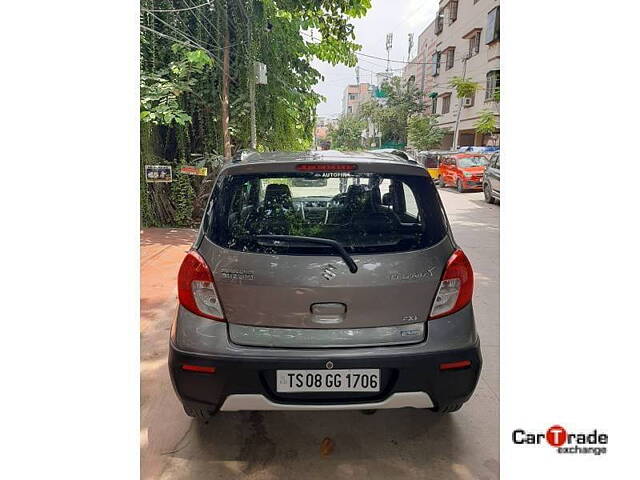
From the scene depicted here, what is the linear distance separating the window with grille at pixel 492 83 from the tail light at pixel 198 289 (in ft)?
70.6

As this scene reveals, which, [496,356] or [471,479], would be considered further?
[496,356]

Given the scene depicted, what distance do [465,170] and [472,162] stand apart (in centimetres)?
57

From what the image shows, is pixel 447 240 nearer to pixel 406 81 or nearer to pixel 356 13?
pixel 356 13

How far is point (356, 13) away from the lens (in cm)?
438

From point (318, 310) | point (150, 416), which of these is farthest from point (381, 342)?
point (150, 416)

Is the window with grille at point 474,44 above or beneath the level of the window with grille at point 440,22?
beneath

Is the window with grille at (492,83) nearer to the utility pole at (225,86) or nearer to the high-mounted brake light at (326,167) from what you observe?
the utility pole at (225,86)

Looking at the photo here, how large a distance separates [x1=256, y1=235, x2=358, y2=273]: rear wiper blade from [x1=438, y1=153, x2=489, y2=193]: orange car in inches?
535

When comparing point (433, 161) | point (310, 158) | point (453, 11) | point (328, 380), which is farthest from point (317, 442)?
point (453, 11)

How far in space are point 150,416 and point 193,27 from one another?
681 centimetres

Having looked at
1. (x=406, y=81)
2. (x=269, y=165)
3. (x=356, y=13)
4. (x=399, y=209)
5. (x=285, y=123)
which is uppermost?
(x=406, y=81)

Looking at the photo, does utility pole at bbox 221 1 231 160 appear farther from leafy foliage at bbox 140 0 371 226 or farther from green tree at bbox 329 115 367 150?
green tree at bbox 329 115 367 150

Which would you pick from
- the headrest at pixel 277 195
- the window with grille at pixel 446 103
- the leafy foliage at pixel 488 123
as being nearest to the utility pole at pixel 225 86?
the headrest at pixel 277 195

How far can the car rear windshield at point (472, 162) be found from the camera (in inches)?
596
